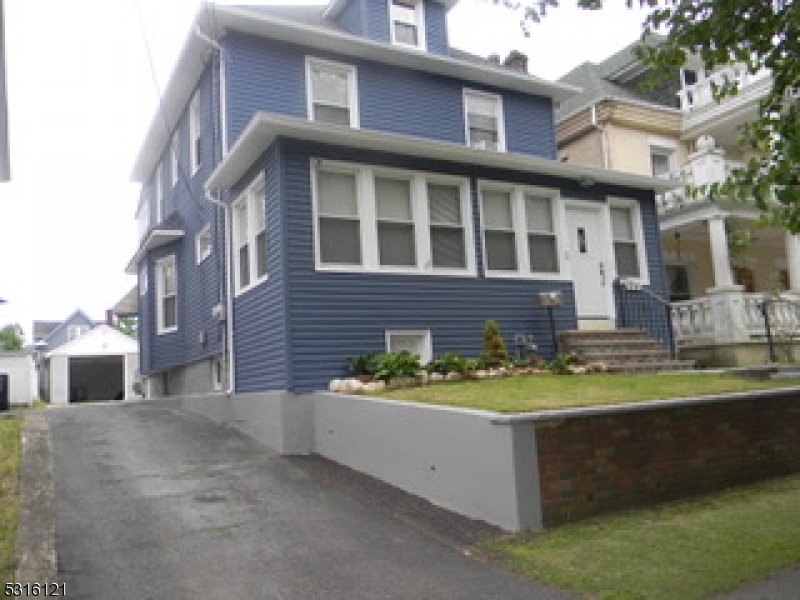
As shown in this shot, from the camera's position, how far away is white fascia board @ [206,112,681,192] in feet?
31.6

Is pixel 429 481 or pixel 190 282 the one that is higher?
pixel 190 282

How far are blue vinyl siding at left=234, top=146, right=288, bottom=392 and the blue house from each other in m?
0.05

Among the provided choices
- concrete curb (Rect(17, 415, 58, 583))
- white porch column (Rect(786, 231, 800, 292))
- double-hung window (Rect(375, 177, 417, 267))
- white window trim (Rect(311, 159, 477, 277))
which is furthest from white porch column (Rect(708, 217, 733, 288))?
concrete curb (Rect(17, 415, 58, 583))

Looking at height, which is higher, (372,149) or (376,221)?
(372,149)

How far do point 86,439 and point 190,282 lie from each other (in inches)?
217

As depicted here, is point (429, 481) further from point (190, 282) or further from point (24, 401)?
point (24, 401)

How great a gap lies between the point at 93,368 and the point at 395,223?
95.0ft

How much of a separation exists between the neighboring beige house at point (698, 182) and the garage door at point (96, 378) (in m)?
26.0

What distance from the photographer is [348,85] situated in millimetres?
13648

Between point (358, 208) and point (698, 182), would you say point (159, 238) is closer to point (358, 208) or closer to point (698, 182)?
point (358, 208)

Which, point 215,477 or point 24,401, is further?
point 24,401

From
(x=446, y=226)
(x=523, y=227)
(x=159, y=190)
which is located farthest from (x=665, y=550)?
(x=159, y=190)

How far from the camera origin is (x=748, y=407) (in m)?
7.53

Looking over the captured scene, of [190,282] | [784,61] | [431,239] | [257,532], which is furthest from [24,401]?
[784,61]
